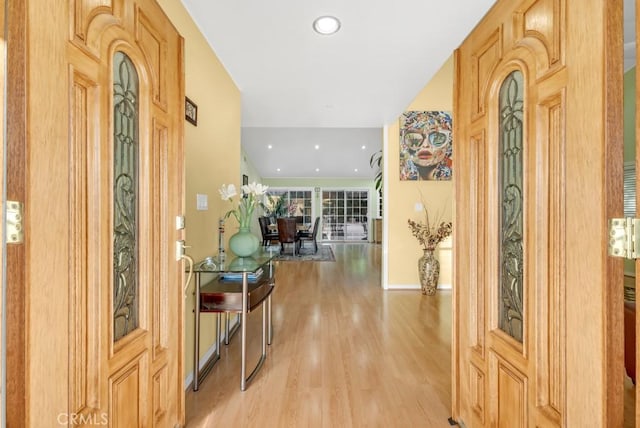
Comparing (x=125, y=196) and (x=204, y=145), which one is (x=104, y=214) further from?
(x=204, y=145)

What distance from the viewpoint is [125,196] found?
1118mm

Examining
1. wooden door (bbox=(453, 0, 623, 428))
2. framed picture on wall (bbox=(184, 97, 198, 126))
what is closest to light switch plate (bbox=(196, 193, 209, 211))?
framed picture on wall (bbox=(184, 97, 198, 126))

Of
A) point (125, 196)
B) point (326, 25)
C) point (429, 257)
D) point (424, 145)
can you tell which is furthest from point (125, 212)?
point (424, 145)

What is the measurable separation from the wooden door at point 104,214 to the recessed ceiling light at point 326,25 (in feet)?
3.06

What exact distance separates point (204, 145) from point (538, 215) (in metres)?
2.06

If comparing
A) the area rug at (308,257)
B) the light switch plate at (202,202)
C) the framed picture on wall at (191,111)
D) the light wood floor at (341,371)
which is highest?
the framed picture on wall at (191,111)

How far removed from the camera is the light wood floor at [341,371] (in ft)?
5.69

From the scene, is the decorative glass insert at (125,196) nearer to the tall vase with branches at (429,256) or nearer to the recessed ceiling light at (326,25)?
the recessed ceiling light at (326,25)

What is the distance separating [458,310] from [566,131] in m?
0.97

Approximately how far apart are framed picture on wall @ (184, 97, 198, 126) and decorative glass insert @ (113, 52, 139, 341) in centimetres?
85

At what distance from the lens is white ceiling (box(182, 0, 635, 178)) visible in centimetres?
186

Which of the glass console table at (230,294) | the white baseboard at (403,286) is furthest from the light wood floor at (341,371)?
the white baseboard at (403,286)

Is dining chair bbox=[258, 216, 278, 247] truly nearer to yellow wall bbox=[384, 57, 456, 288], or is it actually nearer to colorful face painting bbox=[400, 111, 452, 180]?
yellow wall bbox=[384, 57, 456, 288]

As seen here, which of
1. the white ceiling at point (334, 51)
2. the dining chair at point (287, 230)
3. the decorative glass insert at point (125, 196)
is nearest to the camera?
the decorative glass insert at point (125, 196)
